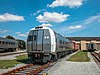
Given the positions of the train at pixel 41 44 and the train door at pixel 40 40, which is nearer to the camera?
the train at pixel 41 44

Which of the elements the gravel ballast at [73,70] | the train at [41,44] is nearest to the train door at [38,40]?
the train at [41,44]

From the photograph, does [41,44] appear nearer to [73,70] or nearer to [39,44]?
[39,44]

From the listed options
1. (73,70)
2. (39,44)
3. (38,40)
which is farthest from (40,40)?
(73,70)

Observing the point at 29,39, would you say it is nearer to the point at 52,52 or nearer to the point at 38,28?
the point at 38,28

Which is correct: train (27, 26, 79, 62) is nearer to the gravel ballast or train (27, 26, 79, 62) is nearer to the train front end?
the train front end

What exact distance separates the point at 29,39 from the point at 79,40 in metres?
75.5

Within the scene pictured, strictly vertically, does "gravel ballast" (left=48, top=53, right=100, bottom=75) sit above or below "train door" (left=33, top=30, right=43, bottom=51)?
below

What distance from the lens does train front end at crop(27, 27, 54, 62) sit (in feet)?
51.8

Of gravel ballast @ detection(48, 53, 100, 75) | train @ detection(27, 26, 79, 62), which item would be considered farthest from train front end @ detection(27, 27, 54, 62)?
gravel ballast @ detection(48, 53, 100, 75)

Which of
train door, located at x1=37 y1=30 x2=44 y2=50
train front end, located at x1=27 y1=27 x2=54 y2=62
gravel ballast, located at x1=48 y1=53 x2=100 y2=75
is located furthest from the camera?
train door, located at x1=37 y1=30 x2=44 y2=50

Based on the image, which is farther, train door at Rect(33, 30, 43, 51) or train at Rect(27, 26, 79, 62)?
train door at Rect(33, 30, 43, 51)

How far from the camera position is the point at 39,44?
1599 cm

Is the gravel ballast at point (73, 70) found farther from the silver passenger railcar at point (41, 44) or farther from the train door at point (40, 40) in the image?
the train door at point (40, 40)

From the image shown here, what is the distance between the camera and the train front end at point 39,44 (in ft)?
51.8
